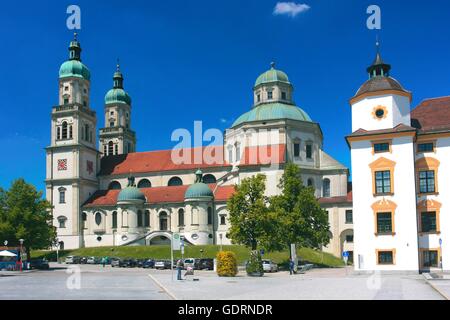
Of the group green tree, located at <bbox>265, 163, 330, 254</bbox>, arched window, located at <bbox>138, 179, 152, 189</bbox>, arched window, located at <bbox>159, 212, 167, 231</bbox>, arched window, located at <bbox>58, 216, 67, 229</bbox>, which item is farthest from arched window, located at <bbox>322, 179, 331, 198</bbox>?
arched window, located at <bbox>58, 216, 67, 229</bbox>

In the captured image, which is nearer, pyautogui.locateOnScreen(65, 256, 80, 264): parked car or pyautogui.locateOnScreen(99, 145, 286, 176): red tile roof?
pyautogui.locateOnScreen(65, 256, 80, 264): parked car

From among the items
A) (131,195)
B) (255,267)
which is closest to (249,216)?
(255,267)

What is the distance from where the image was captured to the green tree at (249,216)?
55594 millimetres

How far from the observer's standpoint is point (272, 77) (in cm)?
9112

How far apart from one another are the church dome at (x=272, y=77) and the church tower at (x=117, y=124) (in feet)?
112

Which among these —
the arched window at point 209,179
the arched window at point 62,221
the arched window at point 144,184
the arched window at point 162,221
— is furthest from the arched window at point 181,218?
the arched window at point 62,221

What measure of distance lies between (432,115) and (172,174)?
55386 millimetres

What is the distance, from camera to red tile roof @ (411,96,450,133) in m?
44.6

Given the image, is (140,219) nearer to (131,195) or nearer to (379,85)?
(131,195)

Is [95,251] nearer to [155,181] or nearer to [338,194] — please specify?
[155,181]

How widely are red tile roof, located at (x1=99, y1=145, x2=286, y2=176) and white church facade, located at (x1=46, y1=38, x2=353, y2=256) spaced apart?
19cm

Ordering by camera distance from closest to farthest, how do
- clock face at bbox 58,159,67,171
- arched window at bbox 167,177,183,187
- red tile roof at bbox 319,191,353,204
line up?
1. red tile roof at bbox 319,191,353,204
2. clock face at bbox 58,159,67,171
3. arched window at bbox 167,177,183,187

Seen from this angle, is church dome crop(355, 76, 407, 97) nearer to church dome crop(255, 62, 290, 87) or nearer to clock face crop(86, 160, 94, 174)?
church dome crop(255, 62, 290, 87)

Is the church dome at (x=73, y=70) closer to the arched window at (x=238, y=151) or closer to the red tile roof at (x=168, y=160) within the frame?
the red tile roof at (x=168, y=160)
